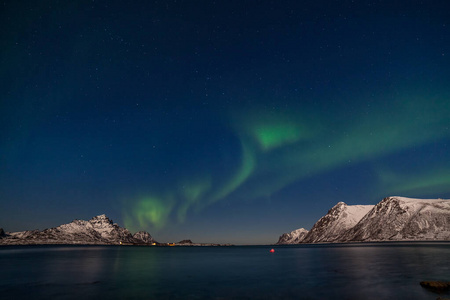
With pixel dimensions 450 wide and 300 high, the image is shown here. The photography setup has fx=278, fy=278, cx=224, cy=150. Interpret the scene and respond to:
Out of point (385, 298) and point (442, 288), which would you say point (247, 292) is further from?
point (442, 288)

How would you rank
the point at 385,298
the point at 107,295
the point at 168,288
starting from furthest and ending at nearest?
the point at 168,288 → the point at 107,295 → the point at 385,298

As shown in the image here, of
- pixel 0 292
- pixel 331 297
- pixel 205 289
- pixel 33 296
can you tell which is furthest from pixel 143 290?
pixel 331 297

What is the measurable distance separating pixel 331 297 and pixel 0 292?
38912 millimetres

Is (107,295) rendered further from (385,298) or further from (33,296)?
(385,298)

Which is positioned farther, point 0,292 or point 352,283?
point 352,283

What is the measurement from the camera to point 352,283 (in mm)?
38188

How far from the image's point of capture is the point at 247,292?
32.4 m

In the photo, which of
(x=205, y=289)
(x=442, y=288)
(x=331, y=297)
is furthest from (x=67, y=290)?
(x=442, y=288)

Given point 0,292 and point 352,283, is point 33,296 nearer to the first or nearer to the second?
point 0,292

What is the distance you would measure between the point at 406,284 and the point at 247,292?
69.4ft

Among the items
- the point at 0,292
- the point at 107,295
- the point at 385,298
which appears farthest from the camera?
the point at 0,292

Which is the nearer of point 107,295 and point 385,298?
point 385,298

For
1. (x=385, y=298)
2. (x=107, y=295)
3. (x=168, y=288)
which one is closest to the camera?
(x=385, y=298)

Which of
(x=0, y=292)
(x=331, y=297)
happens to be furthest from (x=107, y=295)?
(x=331, y=297)
